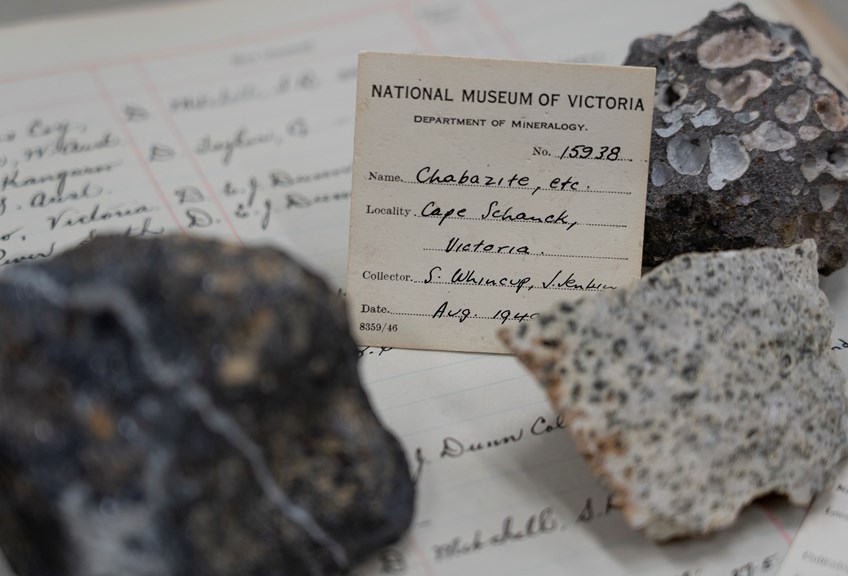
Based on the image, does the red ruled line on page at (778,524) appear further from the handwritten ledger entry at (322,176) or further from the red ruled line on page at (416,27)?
the red ruled line on page at (416,27)

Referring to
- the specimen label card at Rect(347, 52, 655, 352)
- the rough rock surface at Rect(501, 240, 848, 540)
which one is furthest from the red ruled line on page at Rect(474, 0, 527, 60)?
the rough rock surface at Rect(501, 240, 848, 540)

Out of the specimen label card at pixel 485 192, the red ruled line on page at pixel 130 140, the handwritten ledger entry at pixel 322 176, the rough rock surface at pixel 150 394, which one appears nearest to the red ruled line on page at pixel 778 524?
the handwritten ledger entry at pixel 322 176

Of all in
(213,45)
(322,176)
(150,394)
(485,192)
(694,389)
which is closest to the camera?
→ (150,394)

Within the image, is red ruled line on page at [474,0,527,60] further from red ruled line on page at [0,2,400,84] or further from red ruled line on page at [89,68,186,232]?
red ruled line on page at [89,68,186,232]

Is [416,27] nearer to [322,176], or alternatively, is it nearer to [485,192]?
[322,176]

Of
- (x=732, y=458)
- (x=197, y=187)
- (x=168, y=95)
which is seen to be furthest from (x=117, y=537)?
(x=168, y=95)

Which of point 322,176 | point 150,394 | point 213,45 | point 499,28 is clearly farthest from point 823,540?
point 213,45
